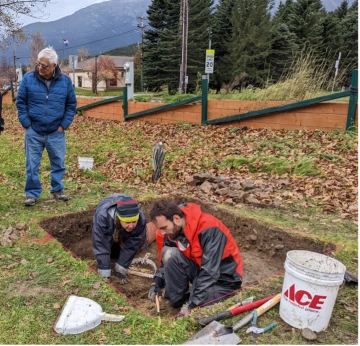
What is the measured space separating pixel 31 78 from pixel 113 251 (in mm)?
2282

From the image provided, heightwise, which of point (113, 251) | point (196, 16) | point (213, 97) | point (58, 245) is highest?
point (196, 16)

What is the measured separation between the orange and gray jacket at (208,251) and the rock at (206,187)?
2.66 meters

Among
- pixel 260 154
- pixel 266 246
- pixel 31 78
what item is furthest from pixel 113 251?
pixel 260 154

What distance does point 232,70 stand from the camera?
1264 inches

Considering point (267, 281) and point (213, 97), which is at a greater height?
point (213, 97)

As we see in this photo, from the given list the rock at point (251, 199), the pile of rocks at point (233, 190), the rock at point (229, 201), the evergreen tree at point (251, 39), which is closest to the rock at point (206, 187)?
the pile of rocks at point (233, 190)

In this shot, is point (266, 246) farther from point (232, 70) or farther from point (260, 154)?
point (232, 70)

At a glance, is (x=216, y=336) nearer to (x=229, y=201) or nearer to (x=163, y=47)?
(x=229, y=201)

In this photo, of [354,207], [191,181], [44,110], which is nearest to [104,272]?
[44,110]

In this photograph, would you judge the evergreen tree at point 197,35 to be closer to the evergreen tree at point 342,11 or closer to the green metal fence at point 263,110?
the evergreen tree at point 342,11

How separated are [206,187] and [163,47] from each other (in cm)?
2980

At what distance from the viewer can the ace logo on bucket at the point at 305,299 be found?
87.4 inches

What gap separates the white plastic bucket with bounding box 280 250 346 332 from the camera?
7.18 ft

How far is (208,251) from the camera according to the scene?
8.56ft
